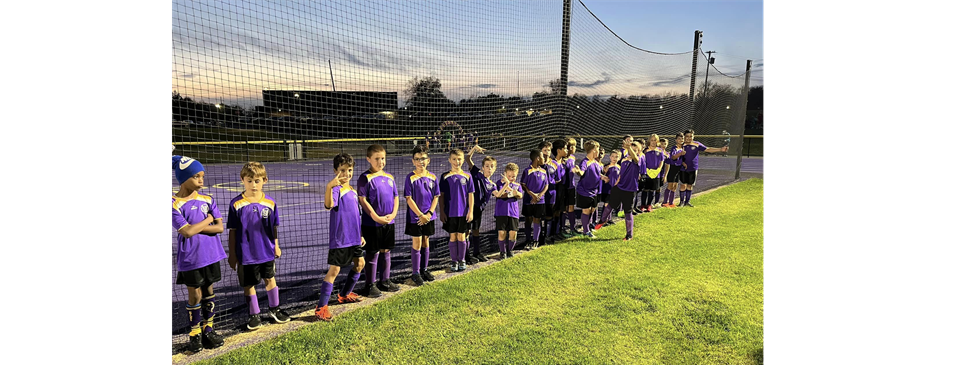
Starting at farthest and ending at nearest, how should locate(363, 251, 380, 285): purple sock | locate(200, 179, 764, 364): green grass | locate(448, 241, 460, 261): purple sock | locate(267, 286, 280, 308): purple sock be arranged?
1. locate(448, 241, 460, 261): purple sock
2. locate(363, 251, 380, 285): purple sock
3. locate(267, 286, 280, 308): purple sock
4. locate(200, 179, 764, 364): green grass

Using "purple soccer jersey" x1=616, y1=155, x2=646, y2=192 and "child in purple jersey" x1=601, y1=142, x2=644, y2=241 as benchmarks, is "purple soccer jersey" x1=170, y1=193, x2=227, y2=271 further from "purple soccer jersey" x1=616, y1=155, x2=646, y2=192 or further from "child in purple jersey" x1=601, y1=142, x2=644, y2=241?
"purple soccer jersey" x1=616, y1=155, x2=646, y2=192

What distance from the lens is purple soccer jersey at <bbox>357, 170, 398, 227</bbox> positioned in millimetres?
4398

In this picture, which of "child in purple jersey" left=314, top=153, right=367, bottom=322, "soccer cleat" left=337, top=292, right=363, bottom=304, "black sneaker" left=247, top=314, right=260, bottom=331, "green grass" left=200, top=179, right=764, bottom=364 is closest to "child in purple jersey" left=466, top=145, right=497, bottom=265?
"green grass" left=200, top=179, right=764, bottom=364

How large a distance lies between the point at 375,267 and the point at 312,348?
132cm

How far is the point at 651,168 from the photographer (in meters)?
9.15

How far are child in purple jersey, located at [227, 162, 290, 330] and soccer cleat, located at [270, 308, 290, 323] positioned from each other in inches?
8.2

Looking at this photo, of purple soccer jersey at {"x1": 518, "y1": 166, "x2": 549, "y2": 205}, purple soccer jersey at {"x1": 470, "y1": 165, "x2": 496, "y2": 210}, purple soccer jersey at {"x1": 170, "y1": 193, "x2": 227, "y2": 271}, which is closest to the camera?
purple soccer jersey at {"x1": 170, "y1": 193, "x2": 227, "y2": 271}

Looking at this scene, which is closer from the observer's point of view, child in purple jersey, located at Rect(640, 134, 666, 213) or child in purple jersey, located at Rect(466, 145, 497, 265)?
child in purple jersey, located at Rect(466, 145, 497, 265)

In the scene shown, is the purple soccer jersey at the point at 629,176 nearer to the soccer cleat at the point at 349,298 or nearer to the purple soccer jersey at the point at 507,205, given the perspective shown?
the purple soccer jersey at the point at 507,205

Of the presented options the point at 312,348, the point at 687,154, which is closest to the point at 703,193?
the point at 687,154

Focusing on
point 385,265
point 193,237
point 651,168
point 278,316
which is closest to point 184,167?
point 193,237

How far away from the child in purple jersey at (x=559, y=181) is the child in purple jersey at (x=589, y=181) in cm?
31

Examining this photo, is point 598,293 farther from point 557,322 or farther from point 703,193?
point 703,193

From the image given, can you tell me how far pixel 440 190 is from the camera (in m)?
5.25
